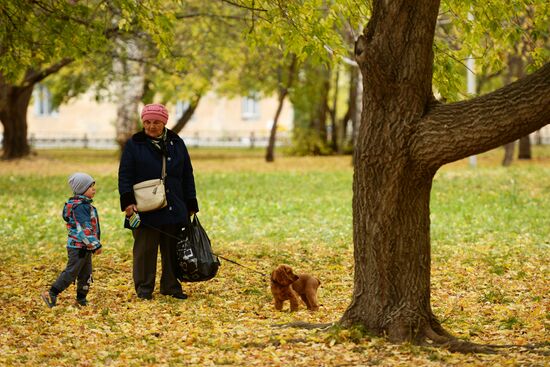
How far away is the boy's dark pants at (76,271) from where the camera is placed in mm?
9156

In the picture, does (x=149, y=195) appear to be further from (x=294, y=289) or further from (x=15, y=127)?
(x=15, y=127)

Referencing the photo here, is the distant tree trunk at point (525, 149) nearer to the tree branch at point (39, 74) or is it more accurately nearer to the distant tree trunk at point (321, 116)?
the distant tree trunk at point (321, 116)

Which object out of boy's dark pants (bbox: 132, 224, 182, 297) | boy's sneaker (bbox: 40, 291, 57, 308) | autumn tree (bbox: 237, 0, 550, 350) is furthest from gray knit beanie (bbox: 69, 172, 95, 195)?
autumn tree (bbox: 237, 0, 550, 350)

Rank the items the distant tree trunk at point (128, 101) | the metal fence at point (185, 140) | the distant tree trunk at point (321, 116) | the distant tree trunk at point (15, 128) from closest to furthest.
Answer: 1. the distant tree trunk at point (128, 101)
2. the distant tree trunk at point (15, 128)
3. the distant tree trunk at point (321, 116)
4. the metal fence at point (185, 140)

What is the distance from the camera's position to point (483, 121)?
725 cm

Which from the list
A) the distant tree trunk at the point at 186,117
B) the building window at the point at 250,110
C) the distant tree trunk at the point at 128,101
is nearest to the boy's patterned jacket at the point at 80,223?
the distant tree trunk at the point at 128,101

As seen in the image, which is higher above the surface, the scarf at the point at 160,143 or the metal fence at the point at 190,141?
the scarf at the point at 160,143

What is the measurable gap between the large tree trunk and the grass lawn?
14.1 inches

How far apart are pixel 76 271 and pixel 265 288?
2.15 m

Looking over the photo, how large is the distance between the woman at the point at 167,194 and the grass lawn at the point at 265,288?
1.01ft

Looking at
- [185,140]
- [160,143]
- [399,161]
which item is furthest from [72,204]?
[185,140]

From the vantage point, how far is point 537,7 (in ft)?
36.8

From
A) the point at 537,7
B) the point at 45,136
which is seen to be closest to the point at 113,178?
the point at 537,7

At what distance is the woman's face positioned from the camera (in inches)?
371
